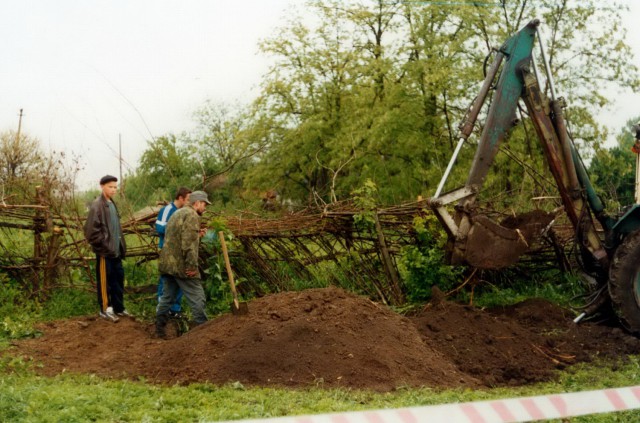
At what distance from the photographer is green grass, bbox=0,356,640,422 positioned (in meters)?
6.08

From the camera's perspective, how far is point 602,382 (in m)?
7.61

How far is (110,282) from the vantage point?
1085 cm

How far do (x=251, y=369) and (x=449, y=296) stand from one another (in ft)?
15.0

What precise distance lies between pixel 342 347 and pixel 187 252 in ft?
9.04

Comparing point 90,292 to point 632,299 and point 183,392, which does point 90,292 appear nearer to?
point 183,392

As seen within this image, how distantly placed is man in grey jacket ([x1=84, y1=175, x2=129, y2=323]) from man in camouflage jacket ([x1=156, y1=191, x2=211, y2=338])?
1.10 metres

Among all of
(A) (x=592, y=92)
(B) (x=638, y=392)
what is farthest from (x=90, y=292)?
(A) (x=592, y=92)

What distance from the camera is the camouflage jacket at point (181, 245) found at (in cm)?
974

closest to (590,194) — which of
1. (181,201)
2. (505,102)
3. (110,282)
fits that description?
(505,102)

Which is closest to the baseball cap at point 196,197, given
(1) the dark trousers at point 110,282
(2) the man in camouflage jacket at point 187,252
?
(2) the man in camouflage jacket at point 187,252

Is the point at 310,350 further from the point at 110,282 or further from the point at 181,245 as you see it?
the point at 110,282

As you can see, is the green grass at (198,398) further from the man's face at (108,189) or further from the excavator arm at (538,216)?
the man's face at (108,189)

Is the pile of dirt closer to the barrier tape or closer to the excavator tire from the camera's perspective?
the excavator tire

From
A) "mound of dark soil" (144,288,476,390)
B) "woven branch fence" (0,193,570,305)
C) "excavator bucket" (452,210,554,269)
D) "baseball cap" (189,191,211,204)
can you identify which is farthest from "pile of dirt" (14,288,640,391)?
"woven branch fence" (0,193,570,305)
